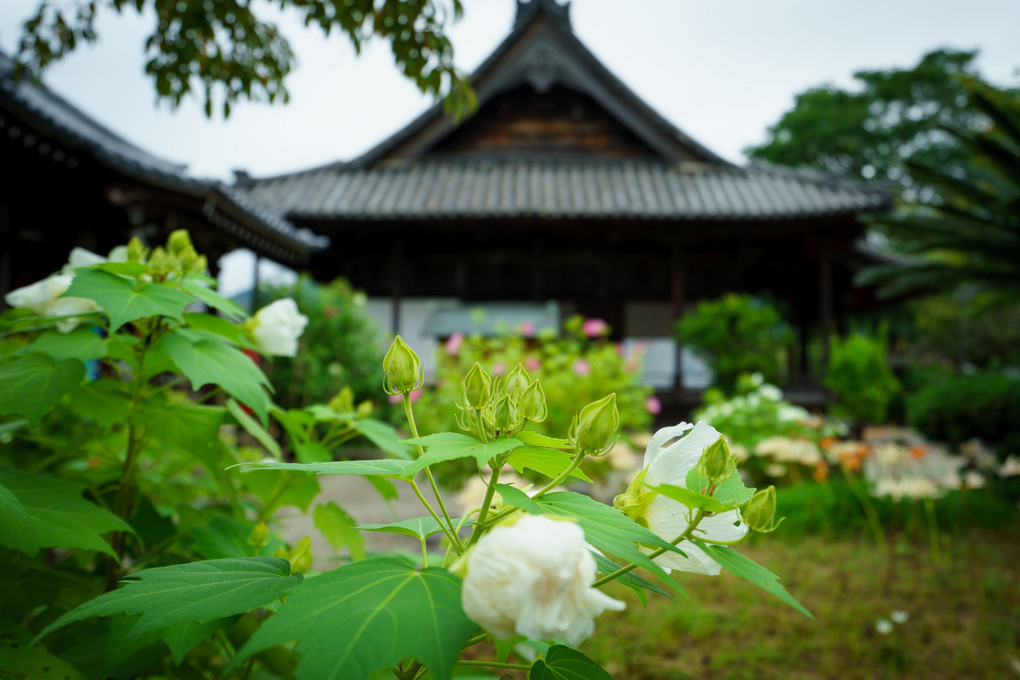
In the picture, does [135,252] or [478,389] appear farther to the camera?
[135,252]

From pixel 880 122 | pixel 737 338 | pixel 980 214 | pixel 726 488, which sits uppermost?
pixel 880 122

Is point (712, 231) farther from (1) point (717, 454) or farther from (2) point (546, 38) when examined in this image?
(1) point (717, 454)

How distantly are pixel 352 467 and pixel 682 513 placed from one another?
277mm

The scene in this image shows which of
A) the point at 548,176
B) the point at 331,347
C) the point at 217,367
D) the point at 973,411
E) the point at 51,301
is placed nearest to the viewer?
the point at 217,367

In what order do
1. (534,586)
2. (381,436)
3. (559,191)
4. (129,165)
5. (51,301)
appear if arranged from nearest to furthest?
(534,586) → (51,301) → (381,436) → (129,165) → (559,191)

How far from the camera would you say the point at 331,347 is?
340 inches

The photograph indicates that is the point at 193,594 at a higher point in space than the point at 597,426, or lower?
lower

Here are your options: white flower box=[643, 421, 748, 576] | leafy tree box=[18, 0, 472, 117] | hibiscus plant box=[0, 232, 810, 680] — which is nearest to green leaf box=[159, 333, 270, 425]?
hibiscus plant box=[0, 232, 810, 680]

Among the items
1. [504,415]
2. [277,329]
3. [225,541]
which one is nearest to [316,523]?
[225,541]

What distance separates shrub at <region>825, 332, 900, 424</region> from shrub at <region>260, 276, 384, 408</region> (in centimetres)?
579

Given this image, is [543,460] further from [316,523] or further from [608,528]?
[316,523]

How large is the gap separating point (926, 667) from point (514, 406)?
292 cm

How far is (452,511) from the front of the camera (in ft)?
15.4

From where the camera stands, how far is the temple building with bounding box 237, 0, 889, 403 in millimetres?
9516
